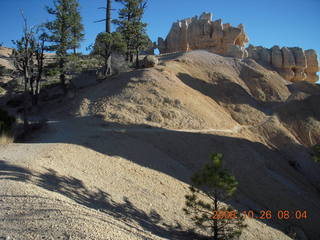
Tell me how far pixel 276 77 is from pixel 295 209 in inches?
673

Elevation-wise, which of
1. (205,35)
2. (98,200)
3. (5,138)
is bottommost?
→ (98,200)

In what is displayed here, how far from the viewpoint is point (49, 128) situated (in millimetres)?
12422

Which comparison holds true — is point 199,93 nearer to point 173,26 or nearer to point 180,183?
point 180,183

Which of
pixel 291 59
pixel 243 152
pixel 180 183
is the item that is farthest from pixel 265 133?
pixel 291 59

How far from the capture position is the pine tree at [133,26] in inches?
999

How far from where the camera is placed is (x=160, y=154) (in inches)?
452

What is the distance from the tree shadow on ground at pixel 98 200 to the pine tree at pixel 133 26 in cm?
2021

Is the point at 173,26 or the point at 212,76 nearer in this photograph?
the point at 212,76

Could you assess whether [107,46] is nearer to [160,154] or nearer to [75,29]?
[75,29]

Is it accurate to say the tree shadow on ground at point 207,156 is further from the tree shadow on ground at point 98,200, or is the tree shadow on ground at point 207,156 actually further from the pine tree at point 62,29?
the pine tree at point 62,29

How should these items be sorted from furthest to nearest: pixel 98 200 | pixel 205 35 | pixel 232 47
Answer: pixel 205 35 → pixel 232 47 → pixel 98 200

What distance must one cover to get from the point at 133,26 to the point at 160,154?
18.3 metres

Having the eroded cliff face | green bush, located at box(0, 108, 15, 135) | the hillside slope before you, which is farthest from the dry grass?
the eroded cliff face

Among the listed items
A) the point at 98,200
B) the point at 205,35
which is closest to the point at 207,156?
the point at 98,200
